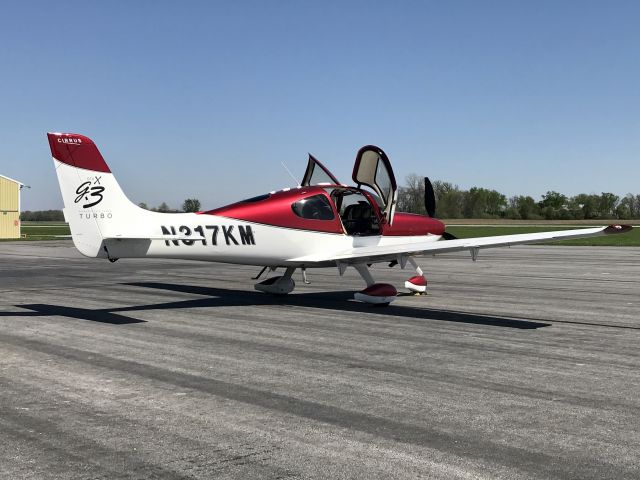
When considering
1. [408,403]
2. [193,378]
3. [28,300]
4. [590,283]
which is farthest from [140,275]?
[408,403]

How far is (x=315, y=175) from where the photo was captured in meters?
15.6

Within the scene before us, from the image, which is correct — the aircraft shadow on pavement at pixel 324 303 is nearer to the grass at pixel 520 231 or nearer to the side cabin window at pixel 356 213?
the side cabin window at pixel 356 213

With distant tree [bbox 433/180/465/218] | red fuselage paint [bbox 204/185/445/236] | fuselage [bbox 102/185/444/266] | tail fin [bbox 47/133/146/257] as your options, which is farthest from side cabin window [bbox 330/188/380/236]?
distant tree [bbox 433/180/465/218]

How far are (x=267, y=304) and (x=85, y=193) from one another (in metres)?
4.48

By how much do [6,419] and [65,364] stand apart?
240cm

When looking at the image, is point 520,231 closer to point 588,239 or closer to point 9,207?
point 588,239

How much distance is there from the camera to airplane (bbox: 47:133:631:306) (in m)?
11.8

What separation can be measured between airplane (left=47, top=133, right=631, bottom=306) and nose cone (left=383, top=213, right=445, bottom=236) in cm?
2

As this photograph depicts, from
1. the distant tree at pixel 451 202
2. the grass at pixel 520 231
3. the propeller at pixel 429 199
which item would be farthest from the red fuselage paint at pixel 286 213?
the distant tree at pixel 451 202

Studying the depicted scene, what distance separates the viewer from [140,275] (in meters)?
22.7

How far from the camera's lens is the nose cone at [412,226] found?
14828mm

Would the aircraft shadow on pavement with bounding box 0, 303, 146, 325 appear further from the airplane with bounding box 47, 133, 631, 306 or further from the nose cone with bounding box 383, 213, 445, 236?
the nose cone with bounding box 383, 213, 445, 236

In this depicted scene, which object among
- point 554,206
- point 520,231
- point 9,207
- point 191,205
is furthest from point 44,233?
point 554,206

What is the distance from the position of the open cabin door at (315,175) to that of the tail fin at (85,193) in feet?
16.3
